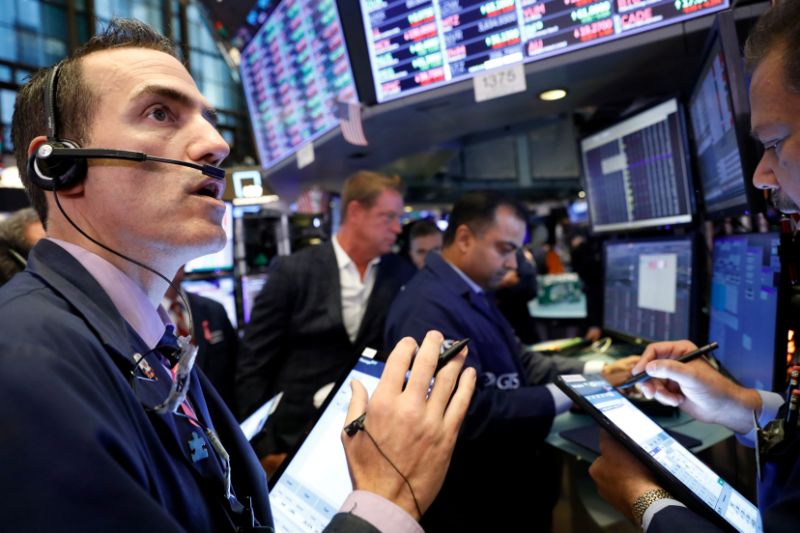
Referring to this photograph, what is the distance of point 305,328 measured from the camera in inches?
95.3

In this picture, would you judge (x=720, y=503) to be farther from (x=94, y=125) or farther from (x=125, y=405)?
(x=94, y=125)

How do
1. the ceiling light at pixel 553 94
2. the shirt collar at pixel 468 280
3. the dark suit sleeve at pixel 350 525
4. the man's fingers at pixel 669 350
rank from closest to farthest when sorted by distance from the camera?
the dark suit sleeve at pixel 350 525
the man's fingers at pixel 669 350
the ceiling light at pixel 553 94
the shirt collar at pixel 468 280

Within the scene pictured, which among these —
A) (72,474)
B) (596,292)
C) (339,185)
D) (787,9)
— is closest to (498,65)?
(787,9)

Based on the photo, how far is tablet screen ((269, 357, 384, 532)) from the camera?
1016mm

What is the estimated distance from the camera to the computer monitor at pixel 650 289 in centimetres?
176

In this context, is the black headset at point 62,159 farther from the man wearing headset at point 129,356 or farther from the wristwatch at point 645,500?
the wristwatch at point 645,500

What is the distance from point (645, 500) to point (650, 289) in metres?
1.27

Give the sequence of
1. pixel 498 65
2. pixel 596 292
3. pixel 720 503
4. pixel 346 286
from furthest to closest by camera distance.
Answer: pixel 596 292, pixel 346 286, pixel 498 65, pixel 720 503

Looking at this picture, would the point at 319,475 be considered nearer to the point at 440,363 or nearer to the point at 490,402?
the point at 440,363

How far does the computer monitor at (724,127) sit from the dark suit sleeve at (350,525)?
3.79 feet

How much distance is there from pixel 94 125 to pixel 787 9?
110cm

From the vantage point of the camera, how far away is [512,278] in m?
3.29

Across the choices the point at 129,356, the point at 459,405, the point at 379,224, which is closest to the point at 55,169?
the point at 129,356

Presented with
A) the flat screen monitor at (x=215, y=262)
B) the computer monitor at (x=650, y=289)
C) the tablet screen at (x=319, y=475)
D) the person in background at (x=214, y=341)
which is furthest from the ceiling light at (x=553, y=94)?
the flat screen monitor at (x=215, y=262)
